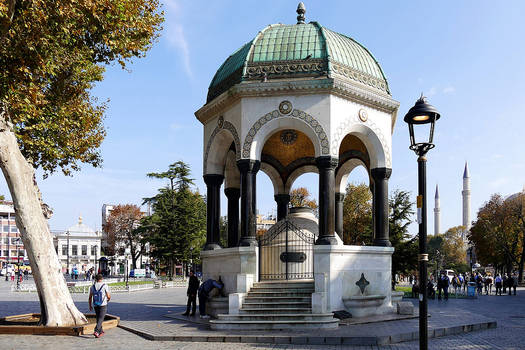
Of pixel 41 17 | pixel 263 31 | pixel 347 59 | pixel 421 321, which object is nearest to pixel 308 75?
pixel 347 59

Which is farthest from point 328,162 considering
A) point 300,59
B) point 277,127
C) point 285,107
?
point 300,59

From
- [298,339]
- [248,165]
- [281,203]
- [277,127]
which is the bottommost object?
[298,339]

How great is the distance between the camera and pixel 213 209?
17891 millimetres

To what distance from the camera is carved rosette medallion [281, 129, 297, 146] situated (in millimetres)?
19562

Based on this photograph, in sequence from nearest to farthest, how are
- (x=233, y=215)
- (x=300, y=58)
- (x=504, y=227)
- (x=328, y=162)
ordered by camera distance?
(x=328, y=162)
(x=300, y=58)
(x=233, y=215)
(x=504, y=227)

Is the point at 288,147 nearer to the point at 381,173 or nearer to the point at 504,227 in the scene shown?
the point at 381,173

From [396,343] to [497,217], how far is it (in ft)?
153

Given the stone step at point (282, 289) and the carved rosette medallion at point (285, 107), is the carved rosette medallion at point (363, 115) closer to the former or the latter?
the carved rosette medallion at point (285, 107)

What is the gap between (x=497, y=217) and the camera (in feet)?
175

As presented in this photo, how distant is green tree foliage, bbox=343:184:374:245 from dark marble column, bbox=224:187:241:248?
16729 mm

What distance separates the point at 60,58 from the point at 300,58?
6.80 metres

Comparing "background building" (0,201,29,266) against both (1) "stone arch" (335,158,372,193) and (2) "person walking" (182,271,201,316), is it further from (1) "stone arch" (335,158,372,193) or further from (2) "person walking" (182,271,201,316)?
(2) "person walking" (182,271,201,316)

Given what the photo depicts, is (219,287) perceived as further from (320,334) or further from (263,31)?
(263,31)

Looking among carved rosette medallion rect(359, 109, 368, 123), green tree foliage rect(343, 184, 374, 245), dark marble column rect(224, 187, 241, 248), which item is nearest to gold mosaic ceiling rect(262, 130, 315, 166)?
dark marble column rect(224, 187, 241, 248)
